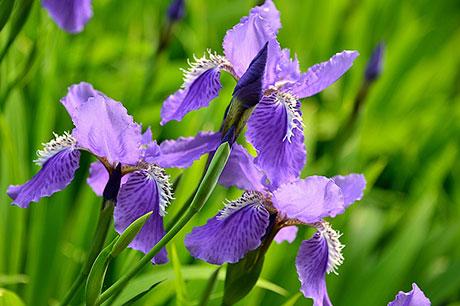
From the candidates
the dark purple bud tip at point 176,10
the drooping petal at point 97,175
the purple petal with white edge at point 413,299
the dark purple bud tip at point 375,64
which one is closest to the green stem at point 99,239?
the drooping petal at point 97,175

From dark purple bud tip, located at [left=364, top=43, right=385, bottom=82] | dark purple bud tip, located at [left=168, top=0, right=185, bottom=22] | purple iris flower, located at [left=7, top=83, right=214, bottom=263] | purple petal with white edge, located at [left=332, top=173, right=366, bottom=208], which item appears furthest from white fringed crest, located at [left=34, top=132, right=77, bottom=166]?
dark purple bud tip, located at [left=364, top=43, right=385, bottom=82]

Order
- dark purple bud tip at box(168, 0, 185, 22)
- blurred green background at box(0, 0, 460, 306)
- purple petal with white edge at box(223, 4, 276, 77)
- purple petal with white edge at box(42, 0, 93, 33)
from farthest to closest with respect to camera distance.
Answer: dark purple bud tip at box(168, 0, 185, 22) < blurred green background at box(0, 0, 460, 306) < purple petal with white edge at box(42, 0, 93, 33) < purple petal with white edge at box(223, 4, 276, 77)

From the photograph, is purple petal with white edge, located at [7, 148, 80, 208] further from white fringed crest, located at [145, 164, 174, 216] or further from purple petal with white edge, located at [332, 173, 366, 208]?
purple petal with white edge, located at [332, 173, 366, 208]

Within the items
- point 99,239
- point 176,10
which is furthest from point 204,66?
point 176,10

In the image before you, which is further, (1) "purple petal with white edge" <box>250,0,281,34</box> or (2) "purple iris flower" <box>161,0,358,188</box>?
(1) "purple petal with white edge" <box>250,0,281,34</box>

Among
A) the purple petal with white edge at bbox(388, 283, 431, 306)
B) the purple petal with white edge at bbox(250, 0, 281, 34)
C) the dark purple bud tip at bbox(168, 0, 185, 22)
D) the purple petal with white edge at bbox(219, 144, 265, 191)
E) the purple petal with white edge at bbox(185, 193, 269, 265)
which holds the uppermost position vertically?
the dark purple bud tip at bbox(168, 0, 185, 22)

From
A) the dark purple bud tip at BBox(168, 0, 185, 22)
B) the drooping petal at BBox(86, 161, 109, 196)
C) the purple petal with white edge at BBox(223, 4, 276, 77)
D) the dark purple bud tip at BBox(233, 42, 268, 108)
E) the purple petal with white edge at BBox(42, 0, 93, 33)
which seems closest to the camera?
the dark purple bud tip at BBox(233, 42, 268, 108)

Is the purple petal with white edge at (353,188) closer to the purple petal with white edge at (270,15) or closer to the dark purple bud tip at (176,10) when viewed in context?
the purple petal with white edge at (270,15)
